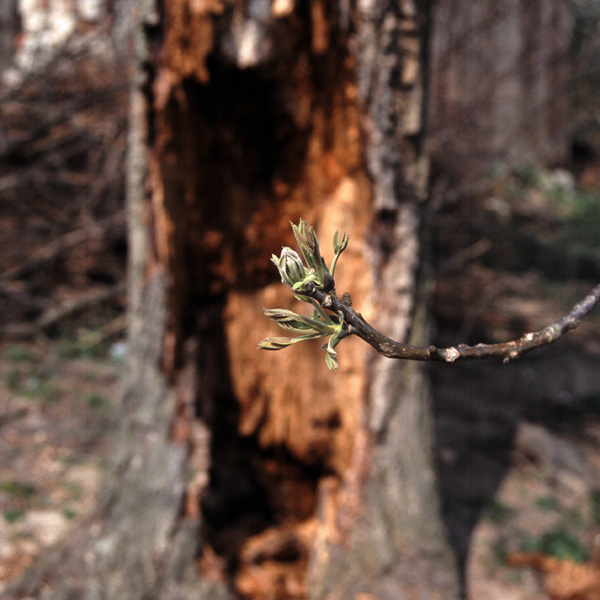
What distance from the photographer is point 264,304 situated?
2398 millimetres

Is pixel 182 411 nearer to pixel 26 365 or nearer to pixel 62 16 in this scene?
pixel 26 365

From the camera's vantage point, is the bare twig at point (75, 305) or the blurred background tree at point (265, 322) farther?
the bare twig at point (75, 305)

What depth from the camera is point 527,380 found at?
14.1 ft

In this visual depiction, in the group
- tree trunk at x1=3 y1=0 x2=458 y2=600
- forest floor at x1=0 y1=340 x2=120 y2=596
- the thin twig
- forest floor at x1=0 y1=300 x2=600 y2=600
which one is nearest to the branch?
the thin twig

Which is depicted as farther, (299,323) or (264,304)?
(264,304)

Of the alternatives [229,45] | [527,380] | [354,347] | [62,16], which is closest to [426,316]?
[354,347]

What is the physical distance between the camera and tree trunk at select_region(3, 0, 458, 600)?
1.93 m

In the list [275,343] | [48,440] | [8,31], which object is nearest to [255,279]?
[48,440]

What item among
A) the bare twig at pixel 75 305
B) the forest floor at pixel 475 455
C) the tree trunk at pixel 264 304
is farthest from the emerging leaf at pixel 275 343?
the bare twig at pixel 75 305

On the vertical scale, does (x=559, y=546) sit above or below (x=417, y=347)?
below

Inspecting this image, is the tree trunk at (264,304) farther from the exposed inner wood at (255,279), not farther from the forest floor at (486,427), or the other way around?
the forest floor at (486,427)

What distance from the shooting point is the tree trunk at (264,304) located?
76.0 inches

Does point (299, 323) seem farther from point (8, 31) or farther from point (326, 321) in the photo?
point (8, 31)

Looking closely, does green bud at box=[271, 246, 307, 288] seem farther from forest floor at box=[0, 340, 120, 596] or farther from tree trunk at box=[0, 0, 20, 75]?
tree trunk at box=[0, 0, 20, 75]
